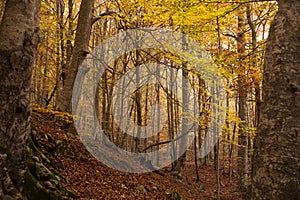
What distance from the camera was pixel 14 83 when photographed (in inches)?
134

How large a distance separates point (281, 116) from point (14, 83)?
3.34 m

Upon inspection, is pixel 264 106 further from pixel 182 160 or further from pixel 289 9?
pixel 182 160

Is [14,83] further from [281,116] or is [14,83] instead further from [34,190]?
[281,116]

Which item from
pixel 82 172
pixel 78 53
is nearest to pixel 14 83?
pixel 82 172

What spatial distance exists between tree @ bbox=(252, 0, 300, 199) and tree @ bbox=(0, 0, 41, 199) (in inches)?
122

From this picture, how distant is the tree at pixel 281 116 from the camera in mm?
2646

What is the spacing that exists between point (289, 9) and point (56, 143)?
22.8 ft

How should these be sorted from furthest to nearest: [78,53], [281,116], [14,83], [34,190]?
1. [78,53]
2. [34,190]
3. [14,83]
4. [281,116]

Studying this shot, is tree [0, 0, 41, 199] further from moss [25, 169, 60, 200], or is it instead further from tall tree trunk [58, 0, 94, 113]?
tall tree trunk [58, 0, 94, 113]

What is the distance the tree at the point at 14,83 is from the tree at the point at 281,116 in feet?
10.2

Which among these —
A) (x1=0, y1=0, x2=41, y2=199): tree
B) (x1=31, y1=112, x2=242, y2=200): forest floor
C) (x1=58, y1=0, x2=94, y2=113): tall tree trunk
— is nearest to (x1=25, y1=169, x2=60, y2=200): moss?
(x1=0, y1=0, x2=41, y2=199): tree

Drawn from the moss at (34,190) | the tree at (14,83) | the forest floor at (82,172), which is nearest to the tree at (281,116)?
the tree at (14,83)

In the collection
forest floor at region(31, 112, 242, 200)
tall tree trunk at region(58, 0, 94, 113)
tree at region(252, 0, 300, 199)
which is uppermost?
tall tree trunk at region(58, 0, 94, 113)

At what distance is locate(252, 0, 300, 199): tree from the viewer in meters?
2.65
